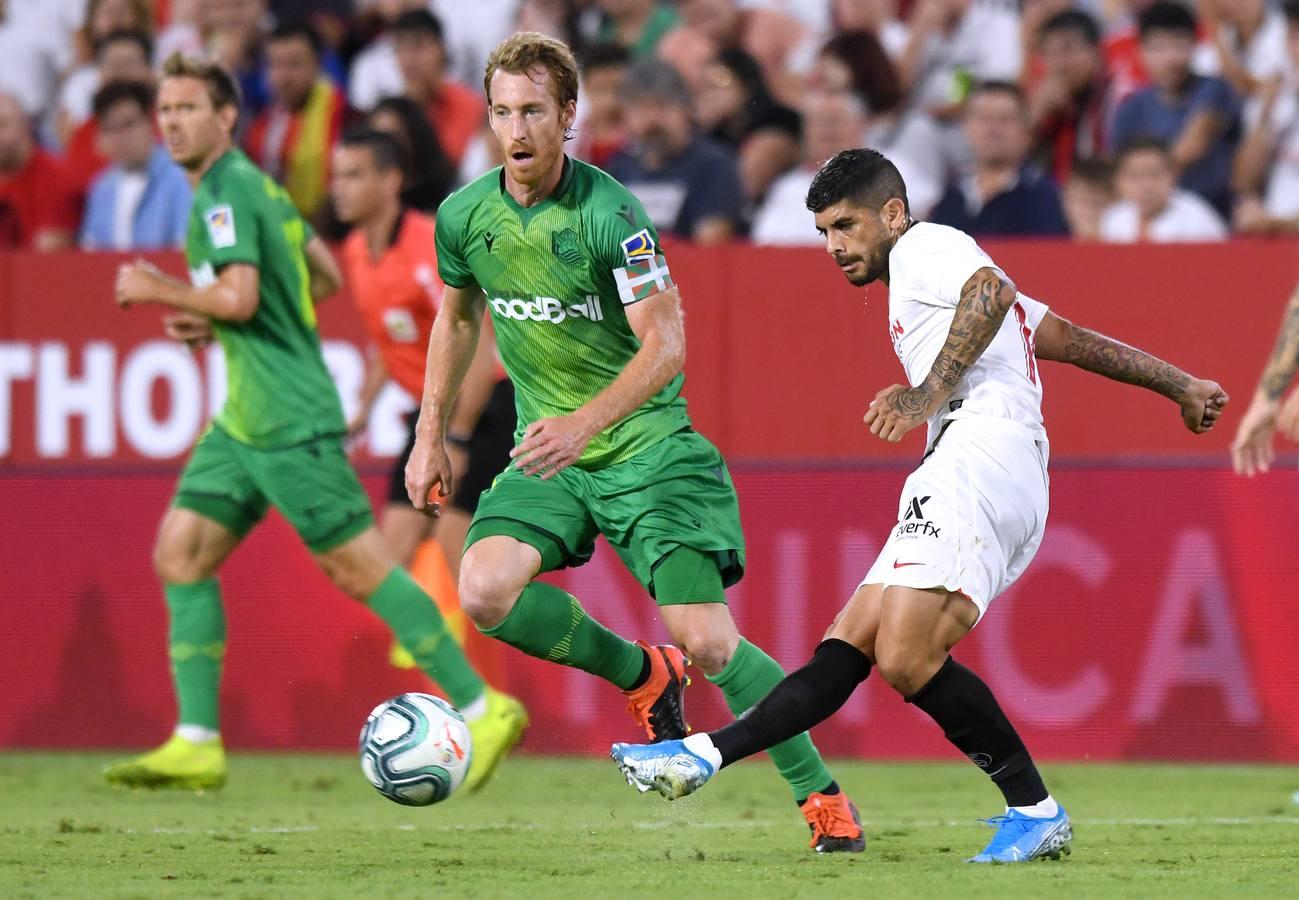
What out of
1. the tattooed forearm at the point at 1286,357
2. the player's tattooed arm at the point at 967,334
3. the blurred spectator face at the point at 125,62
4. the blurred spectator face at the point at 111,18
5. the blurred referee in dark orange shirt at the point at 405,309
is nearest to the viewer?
the player's tattooed arm at the point at 967,334

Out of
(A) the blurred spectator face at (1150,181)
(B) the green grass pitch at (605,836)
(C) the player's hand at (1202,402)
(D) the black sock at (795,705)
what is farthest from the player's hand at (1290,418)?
(A) the blurred spectator face at (1150,181)

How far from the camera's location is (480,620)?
6090 mm

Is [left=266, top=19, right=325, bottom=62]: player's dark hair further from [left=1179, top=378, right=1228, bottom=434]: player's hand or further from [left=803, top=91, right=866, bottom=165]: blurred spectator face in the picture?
[left=1179, top=378, right=1228, bottom=434]: player's hand

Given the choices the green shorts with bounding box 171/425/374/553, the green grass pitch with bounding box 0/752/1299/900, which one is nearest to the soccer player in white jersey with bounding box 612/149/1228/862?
the green grass pitch with bounding box 0/752/1299/900

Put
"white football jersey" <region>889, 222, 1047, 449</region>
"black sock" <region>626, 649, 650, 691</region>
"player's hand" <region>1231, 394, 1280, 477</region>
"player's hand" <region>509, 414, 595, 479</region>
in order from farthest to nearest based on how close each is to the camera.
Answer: "player's hand" <region>1231, 394, 1280, 477</region> → "black sock" <region>626, 649, 650, 691</region> → "white football jersey" <region>889, 222, 1047, 449</region> → "player's hand" <region>509, 414, 595, 479</region>

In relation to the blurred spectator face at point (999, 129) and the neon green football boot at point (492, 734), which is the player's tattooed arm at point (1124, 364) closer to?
the neon green football boot at point (492, 734)

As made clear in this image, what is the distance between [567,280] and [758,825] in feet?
7.12

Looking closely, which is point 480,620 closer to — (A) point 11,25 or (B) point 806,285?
(B) point 806,285

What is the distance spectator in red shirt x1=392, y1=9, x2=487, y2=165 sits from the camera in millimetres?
11828

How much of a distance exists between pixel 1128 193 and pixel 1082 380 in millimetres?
1284

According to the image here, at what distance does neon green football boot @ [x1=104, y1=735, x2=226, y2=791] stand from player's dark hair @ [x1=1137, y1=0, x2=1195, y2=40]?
20.5 ft

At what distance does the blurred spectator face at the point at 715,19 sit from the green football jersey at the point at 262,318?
4.86 meters

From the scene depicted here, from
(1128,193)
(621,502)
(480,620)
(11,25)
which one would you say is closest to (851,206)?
(621,502)

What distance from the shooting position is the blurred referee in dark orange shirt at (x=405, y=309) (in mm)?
8938
